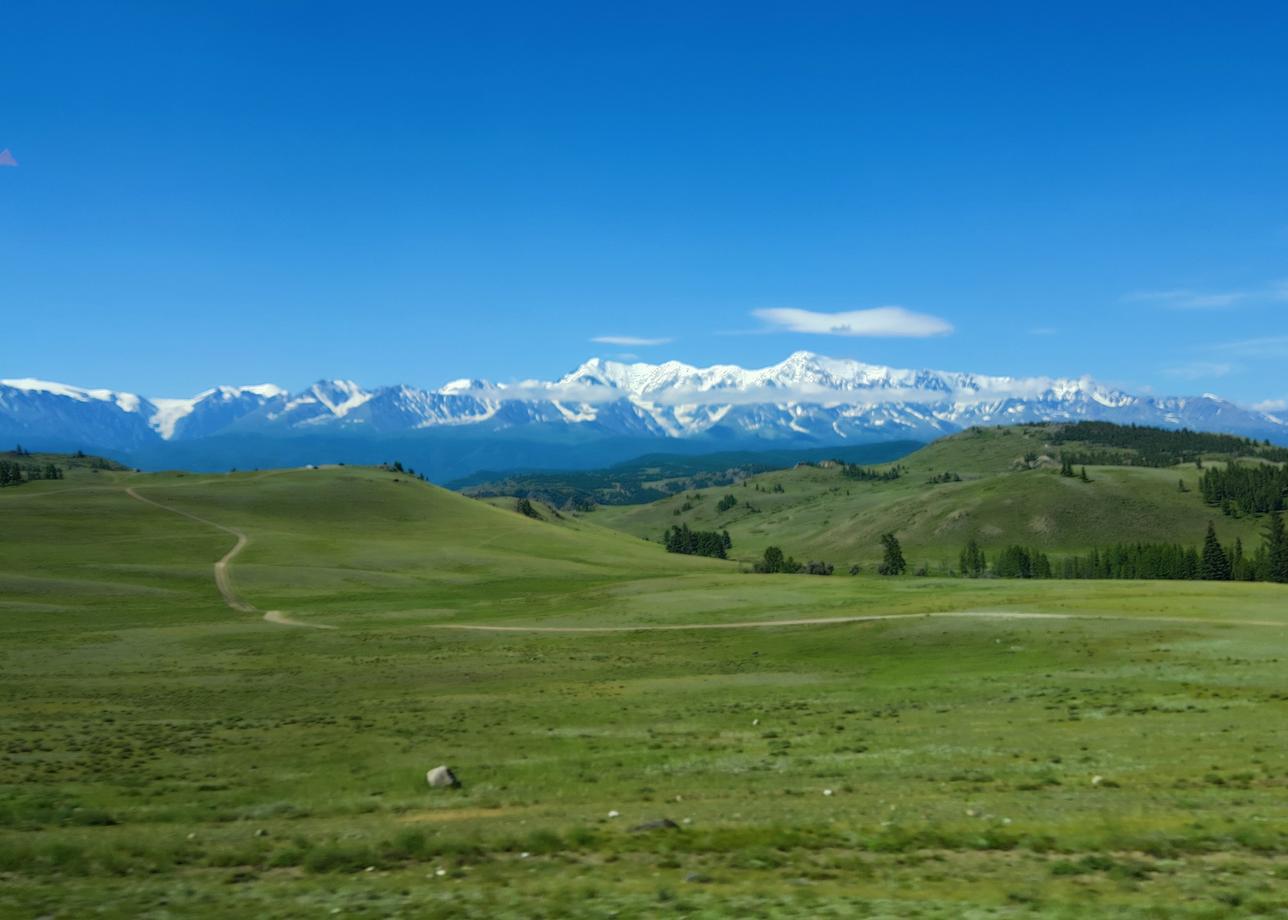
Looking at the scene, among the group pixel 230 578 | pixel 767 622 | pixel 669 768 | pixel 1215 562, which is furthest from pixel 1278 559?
pixel 230 578

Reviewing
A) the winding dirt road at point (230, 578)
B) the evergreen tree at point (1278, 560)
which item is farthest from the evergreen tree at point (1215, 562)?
the winding dirt road at point (230, 578)

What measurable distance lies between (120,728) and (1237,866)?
141 feet

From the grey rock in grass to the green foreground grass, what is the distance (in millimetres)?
468

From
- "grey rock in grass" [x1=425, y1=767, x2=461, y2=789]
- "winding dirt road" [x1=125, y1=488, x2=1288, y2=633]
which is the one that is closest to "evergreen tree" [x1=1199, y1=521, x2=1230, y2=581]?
"winding dirt road" [x1=125, y1=488, x2=1288, y2=633]

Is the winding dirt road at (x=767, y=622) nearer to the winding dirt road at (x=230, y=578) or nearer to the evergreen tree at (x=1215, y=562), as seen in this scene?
the winding dirt road at (x=230, y=578)

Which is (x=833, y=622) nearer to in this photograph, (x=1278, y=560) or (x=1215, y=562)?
(x=1278, y=560)

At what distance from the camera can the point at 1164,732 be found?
33250mm

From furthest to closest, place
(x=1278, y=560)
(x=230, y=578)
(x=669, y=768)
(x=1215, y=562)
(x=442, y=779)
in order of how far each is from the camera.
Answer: (x=1215, y=562), (x=1278, y=560), (x=230, y=578), (x=669, y=768), (x=442, y=779)

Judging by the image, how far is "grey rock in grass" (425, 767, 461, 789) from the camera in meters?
30.1

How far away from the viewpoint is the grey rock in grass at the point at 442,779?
1184 inches

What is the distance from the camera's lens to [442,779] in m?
30.2

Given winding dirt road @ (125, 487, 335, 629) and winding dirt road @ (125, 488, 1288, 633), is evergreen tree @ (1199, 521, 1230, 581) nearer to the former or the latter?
winding dirt road @ (125, 488, 1288, 633)

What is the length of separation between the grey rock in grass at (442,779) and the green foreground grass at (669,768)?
18.4 inches

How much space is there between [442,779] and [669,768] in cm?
799
